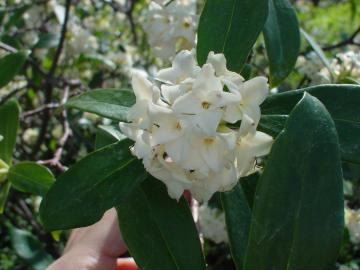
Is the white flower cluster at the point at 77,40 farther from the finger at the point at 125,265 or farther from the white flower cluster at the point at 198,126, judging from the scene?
the white flower cluster at the point at 198,126

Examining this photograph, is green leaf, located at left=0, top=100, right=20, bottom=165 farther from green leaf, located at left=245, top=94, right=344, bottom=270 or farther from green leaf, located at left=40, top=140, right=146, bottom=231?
green leaf, located at left=245, top=94, right=344, bottom=270

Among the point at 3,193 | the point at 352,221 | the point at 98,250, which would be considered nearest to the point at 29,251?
the point at 3,193

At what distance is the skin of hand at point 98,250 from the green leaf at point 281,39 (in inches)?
17.1

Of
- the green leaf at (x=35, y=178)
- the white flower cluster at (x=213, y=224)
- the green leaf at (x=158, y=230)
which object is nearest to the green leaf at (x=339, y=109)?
the green leaf at (x=158, y=230)

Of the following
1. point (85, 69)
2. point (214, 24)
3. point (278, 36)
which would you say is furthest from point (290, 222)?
point (85, 69)

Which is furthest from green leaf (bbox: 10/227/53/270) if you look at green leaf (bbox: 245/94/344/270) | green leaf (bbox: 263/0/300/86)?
green leaf (bbox: 245/94/344/270)

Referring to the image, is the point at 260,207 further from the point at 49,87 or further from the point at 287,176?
the point at 49,87

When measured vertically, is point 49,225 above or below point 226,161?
below

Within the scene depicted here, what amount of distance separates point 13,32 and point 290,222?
7.02 feet

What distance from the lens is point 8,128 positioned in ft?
4.35

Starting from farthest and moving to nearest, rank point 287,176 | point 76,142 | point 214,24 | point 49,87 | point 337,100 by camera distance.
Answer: point 76,142 < point 49,87 < point 214,24 < point 337,100 < point 287,176

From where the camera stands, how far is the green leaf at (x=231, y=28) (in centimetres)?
94

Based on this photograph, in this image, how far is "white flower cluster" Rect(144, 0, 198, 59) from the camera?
129 centimetres

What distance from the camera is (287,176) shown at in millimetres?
725
